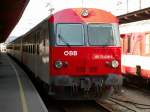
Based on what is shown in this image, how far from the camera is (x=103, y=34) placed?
12.5 m

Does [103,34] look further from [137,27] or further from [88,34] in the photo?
[137,27]

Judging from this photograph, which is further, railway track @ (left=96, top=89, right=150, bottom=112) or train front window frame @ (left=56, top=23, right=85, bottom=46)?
railway track @ (left=96, top=89, right=150, bottom=112)

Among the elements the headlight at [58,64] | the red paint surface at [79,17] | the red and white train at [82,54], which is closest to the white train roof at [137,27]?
the red paint surface at [79,17]

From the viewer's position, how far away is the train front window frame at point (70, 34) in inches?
479

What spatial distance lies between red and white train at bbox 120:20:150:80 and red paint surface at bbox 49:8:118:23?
14.3 feet

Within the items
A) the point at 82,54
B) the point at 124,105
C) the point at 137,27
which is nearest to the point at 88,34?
the point at 82,54

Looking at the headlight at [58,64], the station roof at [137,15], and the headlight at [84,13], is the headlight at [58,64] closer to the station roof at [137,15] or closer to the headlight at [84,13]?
the headlight at [84,13]

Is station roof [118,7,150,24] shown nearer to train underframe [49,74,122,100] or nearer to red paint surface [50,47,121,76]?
red paint surface [50,47,121,76]

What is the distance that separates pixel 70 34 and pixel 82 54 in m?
0.65

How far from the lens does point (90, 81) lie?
12.1 metres

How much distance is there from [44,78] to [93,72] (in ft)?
5.62

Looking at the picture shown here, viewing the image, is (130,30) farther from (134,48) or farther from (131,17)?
(131,17)

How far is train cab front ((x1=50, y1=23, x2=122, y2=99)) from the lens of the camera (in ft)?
39.2

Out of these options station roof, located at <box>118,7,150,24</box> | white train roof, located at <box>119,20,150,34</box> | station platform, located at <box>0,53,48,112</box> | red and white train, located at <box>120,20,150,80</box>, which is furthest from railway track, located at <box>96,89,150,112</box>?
station roof, located at <box>118,7,150,24</box>
